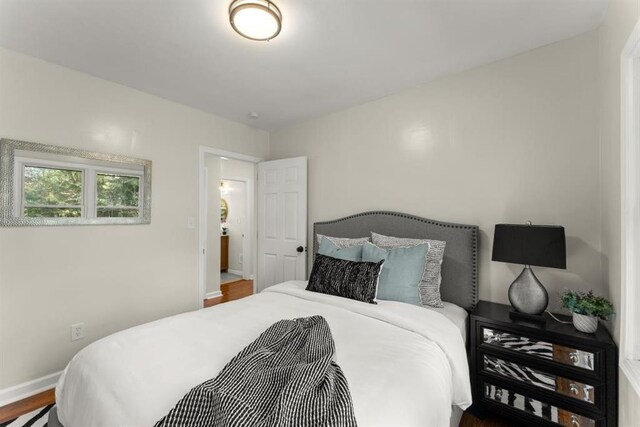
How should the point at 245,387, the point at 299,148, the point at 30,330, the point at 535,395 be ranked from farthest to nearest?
Answer: the point at 299,148, the point at 30,330, the point at 535,395, the point at 245,387

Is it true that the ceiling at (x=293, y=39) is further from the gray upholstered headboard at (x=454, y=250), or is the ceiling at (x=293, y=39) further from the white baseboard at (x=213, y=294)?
the white baseboard at (x=213, y=294)

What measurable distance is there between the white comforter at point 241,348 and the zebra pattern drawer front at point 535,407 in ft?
1.50

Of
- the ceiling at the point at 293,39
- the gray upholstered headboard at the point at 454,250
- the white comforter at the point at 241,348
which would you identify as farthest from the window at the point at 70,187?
the gray upholstered headboard at the point at 454,250

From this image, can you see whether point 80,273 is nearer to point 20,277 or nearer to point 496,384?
point 20,277

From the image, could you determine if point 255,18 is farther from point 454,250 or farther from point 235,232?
point 235,232

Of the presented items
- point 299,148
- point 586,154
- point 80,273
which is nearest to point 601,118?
point 586,154

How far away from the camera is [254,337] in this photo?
152cm

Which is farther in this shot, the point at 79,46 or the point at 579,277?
the point at 79,46

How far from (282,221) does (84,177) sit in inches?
76.5

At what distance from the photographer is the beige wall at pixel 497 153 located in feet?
6.29

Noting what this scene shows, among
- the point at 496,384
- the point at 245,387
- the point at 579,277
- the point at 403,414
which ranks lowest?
the point at 496,384

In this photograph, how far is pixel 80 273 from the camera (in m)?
2.42

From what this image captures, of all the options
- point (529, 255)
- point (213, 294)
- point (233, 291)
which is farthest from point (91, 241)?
point (529, 255)

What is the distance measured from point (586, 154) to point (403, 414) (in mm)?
1994
